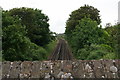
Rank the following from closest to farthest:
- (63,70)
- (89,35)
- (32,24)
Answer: (63,70) → (89,35) → (32,24)

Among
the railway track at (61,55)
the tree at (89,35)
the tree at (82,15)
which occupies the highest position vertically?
the tree at (82,15)

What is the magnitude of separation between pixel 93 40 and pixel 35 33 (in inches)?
598

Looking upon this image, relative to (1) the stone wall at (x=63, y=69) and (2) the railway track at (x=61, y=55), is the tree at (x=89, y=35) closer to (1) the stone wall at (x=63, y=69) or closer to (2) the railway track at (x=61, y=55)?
(2) the railway track at (x=61, y=55)

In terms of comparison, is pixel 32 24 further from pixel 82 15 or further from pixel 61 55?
pixel 82 15

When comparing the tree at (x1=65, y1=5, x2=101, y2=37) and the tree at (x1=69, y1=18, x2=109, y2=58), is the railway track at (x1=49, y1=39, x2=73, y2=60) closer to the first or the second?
the tree at (x1=69, y1=18, x2=109, y2=58)

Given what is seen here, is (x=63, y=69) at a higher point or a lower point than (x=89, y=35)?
lower

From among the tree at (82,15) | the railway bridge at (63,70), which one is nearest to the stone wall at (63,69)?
the railway bridge at (63,70)

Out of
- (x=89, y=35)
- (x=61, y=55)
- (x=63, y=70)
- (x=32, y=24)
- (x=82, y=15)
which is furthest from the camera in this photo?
(x=82, y=15)

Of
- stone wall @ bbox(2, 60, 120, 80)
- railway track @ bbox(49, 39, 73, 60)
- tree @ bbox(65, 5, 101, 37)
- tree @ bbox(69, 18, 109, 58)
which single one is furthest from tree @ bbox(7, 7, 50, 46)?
stone wall @ bbox(2, 60, 120, 80)

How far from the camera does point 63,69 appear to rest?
5.51m

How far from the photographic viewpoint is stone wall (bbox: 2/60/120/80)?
5.35m

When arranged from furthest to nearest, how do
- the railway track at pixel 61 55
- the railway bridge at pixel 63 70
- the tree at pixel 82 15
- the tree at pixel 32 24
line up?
1. the tree at pixel 82 15
2. the tree at pixel 32 24
3. the railway track at pixel 61 55
4. the railway bridge at pixel 63 70

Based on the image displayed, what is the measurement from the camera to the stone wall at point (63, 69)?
5348mm

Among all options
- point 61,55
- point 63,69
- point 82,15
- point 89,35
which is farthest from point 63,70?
point 82,15
